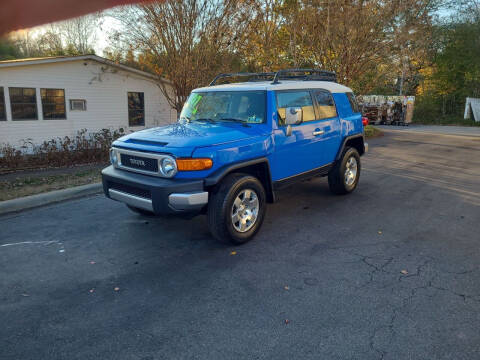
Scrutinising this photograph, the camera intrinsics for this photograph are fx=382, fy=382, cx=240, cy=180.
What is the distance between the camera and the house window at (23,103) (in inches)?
538

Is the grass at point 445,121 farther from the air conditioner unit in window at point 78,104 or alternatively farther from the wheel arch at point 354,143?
the air conditioner unit in window at point 78,104

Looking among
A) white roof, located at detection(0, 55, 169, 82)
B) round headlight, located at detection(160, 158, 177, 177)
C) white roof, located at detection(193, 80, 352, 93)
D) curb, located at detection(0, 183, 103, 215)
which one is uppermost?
white roof, located at detection(0, 55, 169, 82)

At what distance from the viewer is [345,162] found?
6.92 m

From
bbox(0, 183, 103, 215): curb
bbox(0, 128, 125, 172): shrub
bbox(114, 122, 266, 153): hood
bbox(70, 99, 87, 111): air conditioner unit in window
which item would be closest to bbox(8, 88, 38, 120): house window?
bbox(70, 99, 87, 111): air conditioner unit in window

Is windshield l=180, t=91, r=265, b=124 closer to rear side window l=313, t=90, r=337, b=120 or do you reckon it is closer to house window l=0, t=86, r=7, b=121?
rear side window l=313, t=90, r=337, b=120

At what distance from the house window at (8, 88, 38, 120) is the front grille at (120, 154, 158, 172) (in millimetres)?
11040

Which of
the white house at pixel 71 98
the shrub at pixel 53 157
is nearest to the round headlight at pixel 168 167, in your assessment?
the shrub at pixel 53 157

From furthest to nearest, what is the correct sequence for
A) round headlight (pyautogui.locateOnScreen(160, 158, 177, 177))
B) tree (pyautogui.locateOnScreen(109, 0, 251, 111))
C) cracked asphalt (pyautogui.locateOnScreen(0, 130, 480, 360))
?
tree (pyautogui.locateOnScreen(109, 0, 251, 111)), round headlight (pyautogui.locateOnScreen(160, 158, 177, 177)), cracked asphalt (pyautogui.locateOnScreen(0, 130, 480, 360))

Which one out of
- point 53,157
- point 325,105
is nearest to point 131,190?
point 325,105

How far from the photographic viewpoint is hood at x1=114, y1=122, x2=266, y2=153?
14.9 ft

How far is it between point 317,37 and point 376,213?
13.6 m

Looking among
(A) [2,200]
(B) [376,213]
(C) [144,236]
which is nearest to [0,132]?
(A) [2,200]

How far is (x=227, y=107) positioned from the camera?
5617mm

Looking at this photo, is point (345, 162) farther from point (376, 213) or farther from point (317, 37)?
point (317, 37)
